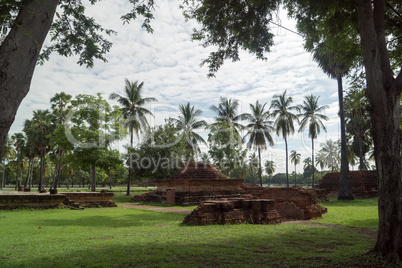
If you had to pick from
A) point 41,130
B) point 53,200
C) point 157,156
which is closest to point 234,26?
point 53,200

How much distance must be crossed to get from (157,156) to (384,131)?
71.2ft

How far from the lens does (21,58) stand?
12.0 ft

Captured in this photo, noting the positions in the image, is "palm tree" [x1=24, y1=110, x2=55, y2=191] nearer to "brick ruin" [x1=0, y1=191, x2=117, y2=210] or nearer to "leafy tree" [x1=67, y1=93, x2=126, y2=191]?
"leafy tree" [x1=67, y1=93, x2=126, y2=191]

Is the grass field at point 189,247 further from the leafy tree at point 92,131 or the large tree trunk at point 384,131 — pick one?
the leafy tree at point 92,131

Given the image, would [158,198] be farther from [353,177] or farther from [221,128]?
[353,177]

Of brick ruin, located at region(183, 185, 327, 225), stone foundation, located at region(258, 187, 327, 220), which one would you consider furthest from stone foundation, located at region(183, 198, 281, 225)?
stone foundation, located at region(258, 187, 327, 220)

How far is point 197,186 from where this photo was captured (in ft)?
64.6

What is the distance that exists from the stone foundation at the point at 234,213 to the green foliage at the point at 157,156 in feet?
50.8

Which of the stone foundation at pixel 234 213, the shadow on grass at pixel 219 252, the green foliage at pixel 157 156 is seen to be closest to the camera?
the shadow on grass at pixel 219 252

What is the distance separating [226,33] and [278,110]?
92.5 ft

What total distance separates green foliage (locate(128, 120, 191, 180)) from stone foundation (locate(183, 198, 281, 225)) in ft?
50.8

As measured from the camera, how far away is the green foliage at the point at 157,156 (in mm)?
25453

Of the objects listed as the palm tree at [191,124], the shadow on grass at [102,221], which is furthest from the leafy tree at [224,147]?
the shadow on grass at [102,221]

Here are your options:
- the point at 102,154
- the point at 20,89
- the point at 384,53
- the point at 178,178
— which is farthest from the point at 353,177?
the point at 20,89
